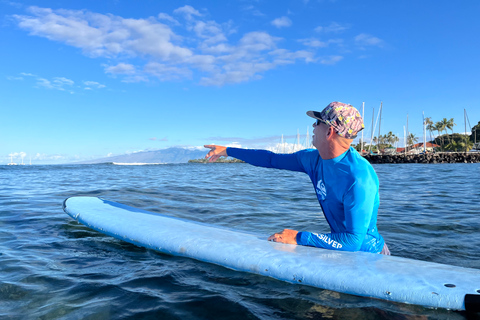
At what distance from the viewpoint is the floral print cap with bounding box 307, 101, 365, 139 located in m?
2.55

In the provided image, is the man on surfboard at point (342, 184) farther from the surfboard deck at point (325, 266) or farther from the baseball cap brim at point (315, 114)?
the surfboard deck at point (325, 266)

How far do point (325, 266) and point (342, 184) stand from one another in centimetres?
71

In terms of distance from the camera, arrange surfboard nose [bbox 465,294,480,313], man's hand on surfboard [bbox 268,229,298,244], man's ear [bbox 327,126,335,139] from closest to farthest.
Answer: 1. surfboard nose [bbox 465,294,480,313]
2. man's ear [bbox 327,126,335,139]
3. man's hand on surfboard [bbox 268,229,298,244]

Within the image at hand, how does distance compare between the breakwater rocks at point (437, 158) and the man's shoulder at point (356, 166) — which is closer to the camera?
the man's shoulder at point (356, 166)

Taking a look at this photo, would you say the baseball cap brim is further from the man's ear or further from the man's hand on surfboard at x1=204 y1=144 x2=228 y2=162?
the man's hand on surfboard at x1=204 y1=144 x2=228 y2=162

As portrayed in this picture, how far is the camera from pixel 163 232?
3.91m

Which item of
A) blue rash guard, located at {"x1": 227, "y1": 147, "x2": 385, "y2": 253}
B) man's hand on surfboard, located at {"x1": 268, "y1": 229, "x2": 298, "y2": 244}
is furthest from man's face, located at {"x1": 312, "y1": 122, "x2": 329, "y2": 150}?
man's hand on surfboard, located at {"x1": 268, "y1": 229, "x2": 298, "y2": 244}

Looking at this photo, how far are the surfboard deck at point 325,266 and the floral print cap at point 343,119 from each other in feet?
3.62

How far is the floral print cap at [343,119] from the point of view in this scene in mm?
2555

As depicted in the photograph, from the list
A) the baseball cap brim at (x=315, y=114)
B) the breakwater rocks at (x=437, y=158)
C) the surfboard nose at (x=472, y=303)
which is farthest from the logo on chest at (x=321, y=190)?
the breakwater rocks at (x=437, y=158)

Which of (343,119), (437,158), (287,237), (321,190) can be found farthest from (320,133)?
(437,158)

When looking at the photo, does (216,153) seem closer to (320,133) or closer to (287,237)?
(287,237)

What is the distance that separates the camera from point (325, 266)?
2.66 m

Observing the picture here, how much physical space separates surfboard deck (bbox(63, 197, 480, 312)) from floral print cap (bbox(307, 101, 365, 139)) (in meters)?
1.10
